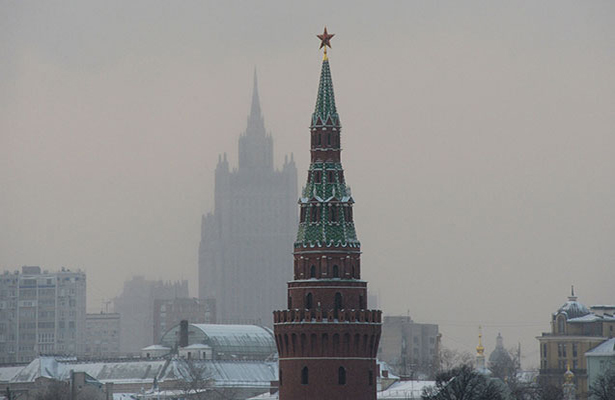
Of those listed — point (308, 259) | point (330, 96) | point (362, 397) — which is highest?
point (330, 96)

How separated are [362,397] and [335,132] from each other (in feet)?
57.5

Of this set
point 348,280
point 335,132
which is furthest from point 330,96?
point 348,280

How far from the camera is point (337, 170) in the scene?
144 meters

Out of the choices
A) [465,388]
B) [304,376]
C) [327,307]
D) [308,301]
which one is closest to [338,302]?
[327,307]

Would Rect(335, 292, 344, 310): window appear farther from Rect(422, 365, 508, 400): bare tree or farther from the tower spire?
Rect(422, 365, 508, 400): bare tree

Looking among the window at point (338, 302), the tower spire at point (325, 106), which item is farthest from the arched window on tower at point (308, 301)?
Result: the tower spire at point (325, 106)

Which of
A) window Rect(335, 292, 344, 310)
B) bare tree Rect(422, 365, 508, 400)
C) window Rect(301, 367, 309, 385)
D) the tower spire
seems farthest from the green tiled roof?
bare tree Rect(422, 365, 508, 400)

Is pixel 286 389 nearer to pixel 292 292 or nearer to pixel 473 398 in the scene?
pixel 292 292

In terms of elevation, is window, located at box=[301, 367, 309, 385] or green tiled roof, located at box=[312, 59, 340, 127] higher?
green tiled roof, located at box=[312, 59, 340, 127]

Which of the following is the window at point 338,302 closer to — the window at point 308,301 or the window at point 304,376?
the window at point 308,301

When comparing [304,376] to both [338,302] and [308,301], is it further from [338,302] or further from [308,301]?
[338,302]

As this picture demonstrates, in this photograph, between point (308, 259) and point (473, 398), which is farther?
point (473, 398)

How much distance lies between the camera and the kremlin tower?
14250 centimetres

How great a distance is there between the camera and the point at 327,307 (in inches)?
5625
